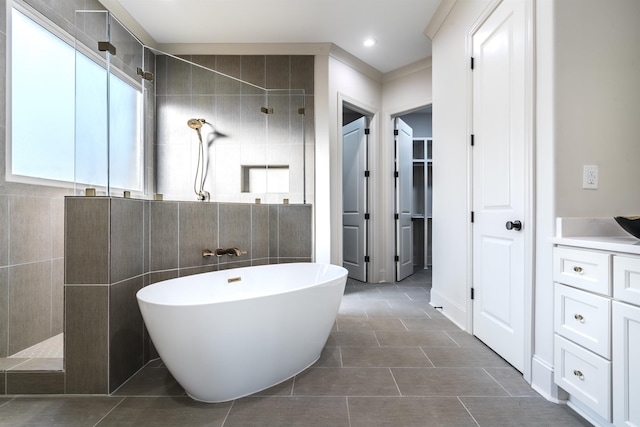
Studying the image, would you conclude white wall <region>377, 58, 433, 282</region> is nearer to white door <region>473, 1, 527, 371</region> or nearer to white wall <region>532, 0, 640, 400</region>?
white door <region>473, 1, 527, 371</region>

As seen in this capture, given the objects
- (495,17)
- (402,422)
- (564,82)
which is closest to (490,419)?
(402,422)

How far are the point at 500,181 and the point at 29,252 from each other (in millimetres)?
3012

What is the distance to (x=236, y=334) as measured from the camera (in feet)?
4.80

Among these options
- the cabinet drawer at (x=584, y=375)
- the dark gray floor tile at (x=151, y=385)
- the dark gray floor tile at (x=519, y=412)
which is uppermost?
the cabinet drawer at (x=584, y=375)

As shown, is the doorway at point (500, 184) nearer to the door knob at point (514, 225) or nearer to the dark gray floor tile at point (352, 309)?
the door knob at point (514, 225)

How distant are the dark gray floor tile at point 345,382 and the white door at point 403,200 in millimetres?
2537

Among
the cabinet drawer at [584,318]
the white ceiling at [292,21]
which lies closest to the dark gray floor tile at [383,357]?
the cabinet drawer at [584,318]

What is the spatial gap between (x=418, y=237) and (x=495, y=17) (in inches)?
152

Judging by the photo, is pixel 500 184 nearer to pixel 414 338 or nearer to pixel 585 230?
pixel 585 230

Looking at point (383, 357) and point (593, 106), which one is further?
point (383, 357)

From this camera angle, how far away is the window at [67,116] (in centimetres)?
176

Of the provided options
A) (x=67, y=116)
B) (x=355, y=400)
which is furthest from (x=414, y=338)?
(x=67, y=116)

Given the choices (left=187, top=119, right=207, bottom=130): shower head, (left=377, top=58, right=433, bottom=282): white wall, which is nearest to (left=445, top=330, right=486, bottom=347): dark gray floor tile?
(left=377, top=58, right=433, bottom=282): white wall

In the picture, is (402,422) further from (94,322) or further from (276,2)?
(276,2)
